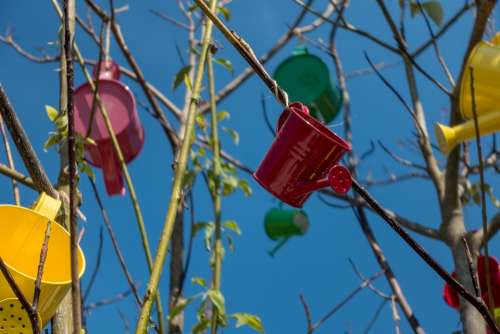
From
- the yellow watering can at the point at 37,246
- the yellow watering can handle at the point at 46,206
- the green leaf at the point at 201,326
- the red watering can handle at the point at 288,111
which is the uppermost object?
the red watering can handle at the point at 288,111

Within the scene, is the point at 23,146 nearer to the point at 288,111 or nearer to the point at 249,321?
the point at 288,111

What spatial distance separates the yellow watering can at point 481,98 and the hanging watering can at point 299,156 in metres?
0.51

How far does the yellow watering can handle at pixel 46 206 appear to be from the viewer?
739 millimetres

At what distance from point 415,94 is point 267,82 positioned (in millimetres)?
1235

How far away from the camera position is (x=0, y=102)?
62cm

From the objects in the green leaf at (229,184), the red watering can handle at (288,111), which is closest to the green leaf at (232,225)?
the green leaf at (229,184)

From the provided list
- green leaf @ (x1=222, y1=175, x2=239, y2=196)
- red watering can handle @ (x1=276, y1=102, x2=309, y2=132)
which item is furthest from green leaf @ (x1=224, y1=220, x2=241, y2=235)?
red watering can handle @ (x1=276, y1=102, x2=309, y2=132)

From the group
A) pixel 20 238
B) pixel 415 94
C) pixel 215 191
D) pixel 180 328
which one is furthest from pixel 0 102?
pixel 415 94

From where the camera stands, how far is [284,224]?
251 cm

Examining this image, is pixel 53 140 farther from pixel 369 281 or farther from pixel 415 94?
pixel 415 94

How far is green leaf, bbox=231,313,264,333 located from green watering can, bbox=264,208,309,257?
1360mm

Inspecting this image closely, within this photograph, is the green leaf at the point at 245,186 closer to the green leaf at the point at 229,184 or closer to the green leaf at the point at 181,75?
the green leaf at the point at 229,184

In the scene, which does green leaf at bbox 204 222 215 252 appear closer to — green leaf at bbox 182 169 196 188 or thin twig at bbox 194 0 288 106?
green leaf at bbox 182 169 196 188

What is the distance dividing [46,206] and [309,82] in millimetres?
1667
